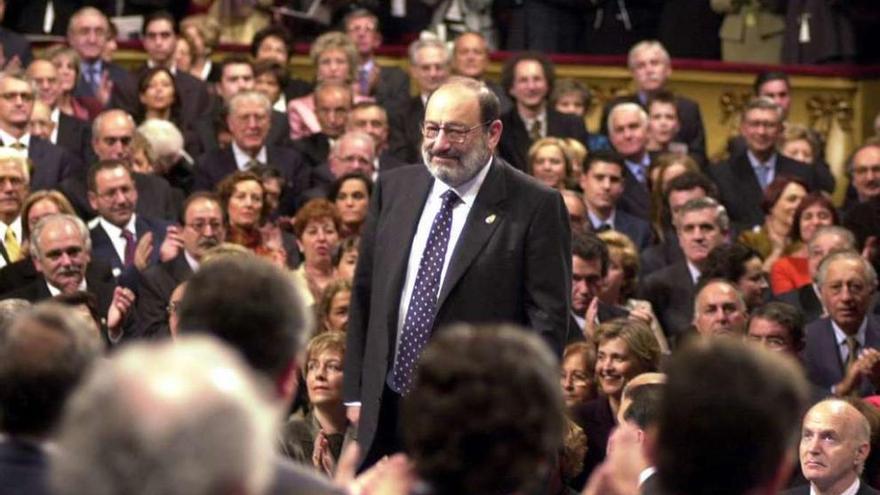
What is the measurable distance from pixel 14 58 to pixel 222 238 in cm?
268

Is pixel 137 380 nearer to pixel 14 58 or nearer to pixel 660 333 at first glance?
pixel 660 333

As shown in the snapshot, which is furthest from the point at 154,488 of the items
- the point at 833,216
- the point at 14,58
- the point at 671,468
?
the point at 14,58

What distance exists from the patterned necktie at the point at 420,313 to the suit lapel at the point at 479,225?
0.14 feet

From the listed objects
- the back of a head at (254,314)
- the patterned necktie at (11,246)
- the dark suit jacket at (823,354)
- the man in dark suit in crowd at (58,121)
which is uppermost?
the back of a head at (254,314)

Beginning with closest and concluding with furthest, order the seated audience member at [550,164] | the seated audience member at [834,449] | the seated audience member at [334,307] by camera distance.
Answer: the seated audience member at [834,449] < the seated audience member at [334,307] < the seated audience member at [550,164]

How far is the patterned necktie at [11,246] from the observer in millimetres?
9312

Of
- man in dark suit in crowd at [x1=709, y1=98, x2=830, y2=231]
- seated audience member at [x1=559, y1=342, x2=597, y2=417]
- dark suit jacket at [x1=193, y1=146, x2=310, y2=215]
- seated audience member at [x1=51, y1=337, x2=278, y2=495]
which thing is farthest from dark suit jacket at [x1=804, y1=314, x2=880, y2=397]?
seated audience member at [x1=51, y1=337, x2=278, y2=495]

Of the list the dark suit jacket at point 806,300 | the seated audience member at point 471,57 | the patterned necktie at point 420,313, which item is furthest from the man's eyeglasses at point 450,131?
the seated audience member at point 471,57

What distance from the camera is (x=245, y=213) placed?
10.0m

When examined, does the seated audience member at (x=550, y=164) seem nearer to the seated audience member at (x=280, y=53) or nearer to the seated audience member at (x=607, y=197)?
the seated audience member at (x=607, y=197)

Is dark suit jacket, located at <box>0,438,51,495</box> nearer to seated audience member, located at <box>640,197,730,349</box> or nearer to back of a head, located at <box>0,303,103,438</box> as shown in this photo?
back of a head, located at <box>0,303,103,438</box>

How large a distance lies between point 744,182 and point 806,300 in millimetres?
2429

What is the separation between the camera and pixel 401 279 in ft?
20.1

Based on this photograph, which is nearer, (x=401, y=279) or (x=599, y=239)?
(x=401, y=279)
